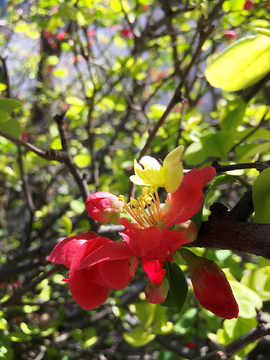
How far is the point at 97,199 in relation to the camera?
36 cm

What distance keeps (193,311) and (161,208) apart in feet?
1.98

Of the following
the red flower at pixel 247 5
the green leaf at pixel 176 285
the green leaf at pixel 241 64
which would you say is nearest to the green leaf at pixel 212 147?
the green leaf at pixel 241 64

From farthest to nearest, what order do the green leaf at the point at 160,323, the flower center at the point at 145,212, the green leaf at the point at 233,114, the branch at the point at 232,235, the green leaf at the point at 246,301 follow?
the green leaf at the point at 160,323
the green leaf at the point at 233,114
the green leaf at the point at 246,301
the flower center at the point at 145,212
the branch at the point at 232,235

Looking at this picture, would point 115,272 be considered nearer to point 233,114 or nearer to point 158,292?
point 158,292

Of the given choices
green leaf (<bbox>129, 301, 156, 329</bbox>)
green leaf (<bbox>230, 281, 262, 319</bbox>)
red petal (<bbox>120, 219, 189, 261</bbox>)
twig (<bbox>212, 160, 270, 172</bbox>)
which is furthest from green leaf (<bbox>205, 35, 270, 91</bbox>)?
green leaf (<bbox>129, 301, 156, 329</bbox>)

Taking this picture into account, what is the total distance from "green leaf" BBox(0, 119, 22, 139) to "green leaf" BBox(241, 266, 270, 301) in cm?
53

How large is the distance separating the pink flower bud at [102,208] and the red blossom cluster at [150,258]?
0.10 ft

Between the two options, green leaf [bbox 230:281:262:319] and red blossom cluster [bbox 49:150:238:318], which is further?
green leaf [bbox 230:281:262:319]

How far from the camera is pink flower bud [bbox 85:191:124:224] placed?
14.0 inches

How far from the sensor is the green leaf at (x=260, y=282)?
0.53 meters

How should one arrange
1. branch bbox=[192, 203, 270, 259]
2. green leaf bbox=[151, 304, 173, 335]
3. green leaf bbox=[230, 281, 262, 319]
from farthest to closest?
green leaf bbox=[151, 304, 173, 335]
green leaf bbox=[230, 281, 262, 319]
branch bbox=[192, 203, 270, 259]

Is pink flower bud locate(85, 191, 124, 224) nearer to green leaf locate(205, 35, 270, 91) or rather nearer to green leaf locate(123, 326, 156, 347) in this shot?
green leaf locate(205, 35, 270, 91)

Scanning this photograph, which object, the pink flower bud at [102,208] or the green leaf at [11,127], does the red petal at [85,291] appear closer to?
the pink flower bud at [102,208]

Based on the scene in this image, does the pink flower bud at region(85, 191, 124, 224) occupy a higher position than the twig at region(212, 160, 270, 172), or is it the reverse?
the twig at region(212, 160, 270, 172)
